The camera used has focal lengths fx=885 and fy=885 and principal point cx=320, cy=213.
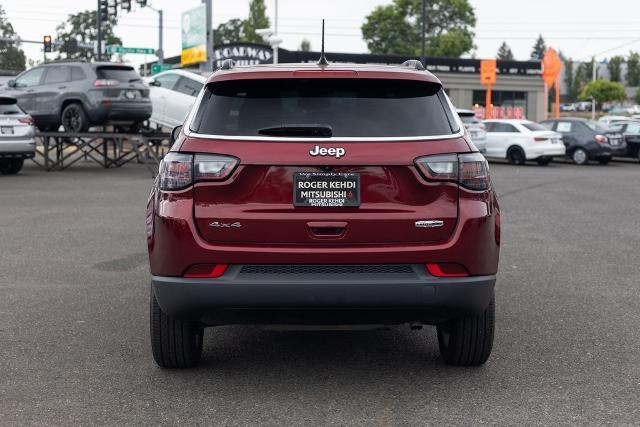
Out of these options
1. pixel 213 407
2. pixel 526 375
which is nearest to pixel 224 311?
pixel 213 407

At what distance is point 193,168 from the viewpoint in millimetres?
4441

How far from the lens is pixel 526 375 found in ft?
16.6

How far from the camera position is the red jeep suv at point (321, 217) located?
14.3 ft

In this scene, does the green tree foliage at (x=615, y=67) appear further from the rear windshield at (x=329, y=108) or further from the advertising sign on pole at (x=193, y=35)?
the rear windshield at (x=329, y=108)

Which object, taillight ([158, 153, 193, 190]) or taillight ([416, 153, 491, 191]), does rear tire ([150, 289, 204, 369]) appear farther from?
taillight ([416, 153, 491, 191])

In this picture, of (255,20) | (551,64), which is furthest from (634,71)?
(551,64)

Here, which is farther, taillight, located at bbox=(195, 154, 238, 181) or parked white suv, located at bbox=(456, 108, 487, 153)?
parked white suv, located at bbox=(456, 108, 487, 153)

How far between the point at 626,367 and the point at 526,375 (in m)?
0.65

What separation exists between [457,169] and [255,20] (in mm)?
110755

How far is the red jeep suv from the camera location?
4.35 metres

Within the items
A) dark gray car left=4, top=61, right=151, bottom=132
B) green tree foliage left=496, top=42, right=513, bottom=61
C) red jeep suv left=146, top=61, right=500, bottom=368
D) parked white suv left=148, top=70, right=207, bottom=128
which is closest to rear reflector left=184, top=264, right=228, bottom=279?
red jeep suv left=146, top=61, right=500, bottom=368

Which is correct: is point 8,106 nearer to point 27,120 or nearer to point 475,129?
point 27,120

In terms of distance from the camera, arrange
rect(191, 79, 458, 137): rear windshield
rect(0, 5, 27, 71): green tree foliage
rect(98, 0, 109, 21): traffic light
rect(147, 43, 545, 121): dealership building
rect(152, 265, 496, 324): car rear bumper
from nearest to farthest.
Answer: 1. rect(152, 265, 496, 324): car rear bumper
2. rect(191, 79, 458, 137): rear windshield
3. rect(98, 0, 109, 21): traffic light
4. rect(147, 43, 545, 121): dealership building
5. rect(0, 5, 27, 71): green tree foliage

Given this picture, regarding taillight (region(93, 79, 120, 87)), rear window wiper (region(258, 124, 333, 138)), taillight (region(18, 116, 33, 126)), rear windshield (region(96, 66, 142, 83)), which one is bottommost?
rear window wiper (region(258, 124, 333, 138))
